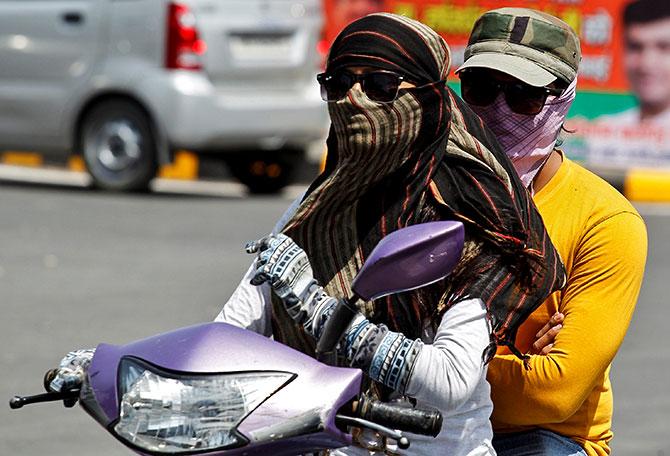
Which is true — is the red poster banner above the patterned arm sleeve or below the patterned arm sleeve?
above

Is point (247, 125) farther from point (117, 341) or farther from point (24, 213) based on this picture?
point (117, 341)

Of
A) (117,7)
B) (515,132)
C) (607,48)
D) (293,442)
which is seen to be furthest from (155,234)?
A: (293,442)

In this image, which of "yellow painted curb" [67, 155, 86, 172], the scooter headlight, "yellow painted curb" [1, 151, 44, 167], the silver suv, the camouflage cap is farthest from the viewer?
"yellow painted curb" [1, 151, 44, 167]

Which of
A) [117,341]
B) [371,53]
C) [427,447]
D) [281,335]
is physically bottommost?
[117,341]

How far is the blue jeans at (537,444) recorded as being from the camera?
2.67 meters

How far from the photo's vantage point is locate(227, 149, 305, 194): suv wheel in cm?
1242

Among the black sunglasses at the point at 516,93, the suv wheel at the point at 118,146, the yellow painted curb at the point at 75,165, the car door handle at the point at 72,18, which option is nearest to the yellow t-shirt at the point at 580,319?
the black sunglasses at the point at 516,93

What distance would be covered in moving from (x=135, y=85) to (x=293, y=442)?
987 centimetres

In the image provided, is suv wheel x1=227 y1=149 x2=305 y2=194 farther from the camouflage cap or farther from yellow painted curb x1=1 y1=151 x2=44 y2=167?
the camouflage cap

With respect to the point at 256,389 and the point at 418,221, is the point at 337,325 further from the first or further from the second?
the point at 418,221

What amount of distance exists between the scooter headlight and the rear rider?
761 mm

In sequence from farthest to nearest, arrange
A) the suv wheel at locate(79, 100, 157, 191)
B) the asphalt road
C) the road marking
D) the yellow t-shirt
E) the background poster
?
the background poster
the road marking
the suv wheel at locate(79, 100, 157, 191)
the asphalt road
the yellow t-shirt

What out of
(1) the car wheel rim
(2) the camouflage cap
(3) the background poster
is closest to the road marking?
(1) the car wheel rim

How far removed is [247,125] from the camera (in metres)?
11.5
